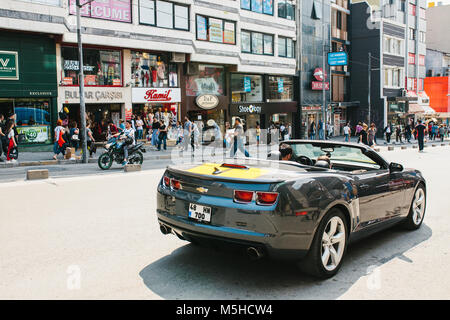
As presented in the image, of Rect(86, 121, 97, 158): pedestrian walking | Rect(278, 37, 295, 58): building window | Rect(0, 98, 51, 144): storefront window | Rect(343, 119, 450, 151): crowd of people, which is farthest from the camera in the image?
Rect(278, 37, 295, 58): building window

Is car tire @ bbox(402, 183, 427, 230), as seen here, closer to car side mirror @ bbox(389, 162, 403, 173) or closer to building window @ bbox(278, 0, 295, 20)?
car side mirror @ bbox(389, 162, 403, 173)

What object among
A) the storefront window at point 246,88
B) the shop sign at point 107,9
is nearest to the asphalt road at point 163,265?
the shop sign at point 107,9

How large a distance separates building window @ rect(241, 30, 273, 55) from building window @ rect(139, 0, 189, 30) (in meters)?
6.68

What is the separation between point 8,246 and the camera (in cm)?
559

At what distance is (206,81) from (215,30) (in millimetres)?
3419

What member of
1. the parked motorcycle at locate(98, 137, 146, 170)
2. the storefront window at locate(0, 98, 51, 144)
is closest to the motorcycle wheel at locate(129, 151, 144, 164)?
the parked motorcycle at locate(98, 137, 146, 170)

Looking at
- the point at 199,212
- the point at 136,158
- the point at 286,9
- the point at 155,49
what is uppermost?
the point at 286,9

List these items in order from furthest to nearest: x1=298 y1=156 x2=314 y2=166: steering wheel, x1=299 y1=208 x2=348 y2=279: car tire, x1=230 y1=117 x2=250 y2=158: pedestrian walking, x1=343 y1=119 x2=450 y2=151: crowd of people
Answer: x1=343 y1=119 x2=450 y2=151: crowd of people
x1=230 y1=117 x2=250 y2=158: pedestrian walking
x1=298 y1=156 x2=314 y2=166: steering wheel
x1=299 y1=208 x2=348 y2=279: car tire

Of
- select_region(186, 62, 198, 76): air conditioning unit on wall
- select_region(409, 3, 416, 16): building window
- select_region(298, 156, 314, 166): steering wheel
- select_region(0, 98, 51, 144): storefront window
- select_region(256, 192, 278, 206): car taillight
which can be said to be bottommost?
select_region(256, 192, 278, 206): car taillight

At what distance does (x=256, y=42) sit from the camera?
34.5 m

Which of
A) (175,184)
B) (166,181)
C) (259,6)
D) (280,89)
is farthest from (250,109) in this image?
(175,184)

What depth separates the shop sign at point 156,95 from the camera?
2623 cm

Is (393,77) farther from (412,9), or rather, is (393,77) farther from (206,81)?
(206,81)

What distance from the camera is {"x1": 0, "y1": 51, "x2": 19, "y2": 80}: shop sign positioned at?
20.7 meters
